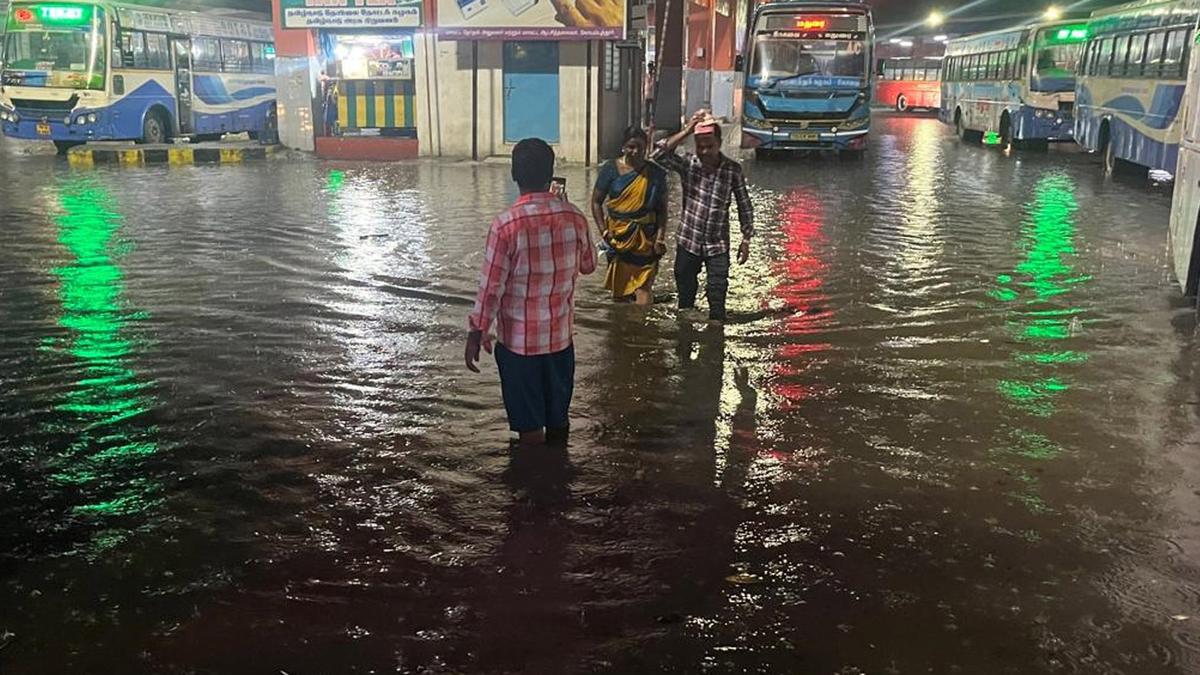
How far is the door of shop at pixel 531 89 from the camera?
21219mm

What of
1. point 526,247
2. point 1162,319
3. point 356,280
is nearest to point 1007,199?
point 1162,319

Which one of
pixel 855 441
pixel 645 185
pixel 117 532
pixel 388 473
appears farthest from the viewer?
pixel 645 185

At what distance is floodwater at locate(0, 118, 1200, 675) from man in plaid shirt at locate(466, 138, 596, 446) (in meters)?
0.40

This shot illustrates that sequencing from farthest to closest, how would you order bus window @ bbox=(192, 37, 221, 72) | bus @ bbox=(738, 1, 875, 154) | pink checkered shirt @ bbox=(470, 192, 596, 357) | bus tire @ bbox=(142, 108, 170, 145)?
bus window @ bbox=(192, 37, 221, 72) < bus tire @ bbox=(142, 108, 170, 145) < bus @ bbox=(738, 1, 875, 154) < pink checkered shirt @ bbox=(470, 192, 596, 357)

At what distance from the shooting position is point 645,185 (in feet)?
25.2

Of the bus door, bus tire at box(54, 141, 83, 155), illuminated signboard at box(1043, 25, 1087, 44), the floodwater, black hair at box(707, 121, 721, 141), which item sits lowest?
the floodwater

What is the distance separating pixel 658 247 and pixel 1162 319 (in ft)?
13.1

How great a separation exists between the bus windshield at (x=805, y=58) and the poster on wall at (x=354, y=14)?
7268mm

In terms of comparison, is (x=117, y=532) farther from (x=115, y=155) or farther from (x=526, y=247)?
(x=115, y=155)

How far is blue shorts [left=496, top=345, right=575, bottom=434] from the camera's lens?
493 cm

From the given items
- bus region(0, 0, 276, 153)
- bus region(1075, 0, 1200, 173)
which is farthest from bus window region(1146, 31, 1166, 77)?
bus region(0, 0, 276, 153)

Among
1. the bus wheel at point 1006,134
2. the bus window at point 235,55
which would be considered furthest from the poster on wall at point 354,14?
the bus wheel at point 1006,134

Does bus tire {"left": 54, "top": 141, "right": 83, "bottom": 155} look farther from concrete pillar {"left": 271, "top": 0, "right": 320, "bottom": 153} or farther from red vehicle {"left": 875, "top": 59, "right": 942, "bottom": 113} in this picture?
red vehicle {"left": 875, "top": 59, "right": 942, "bottom": 113}

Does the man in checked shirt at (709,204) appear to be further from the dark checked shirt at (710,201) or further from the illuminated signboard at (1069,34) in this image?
the illuminated signboard at (1069,34)
